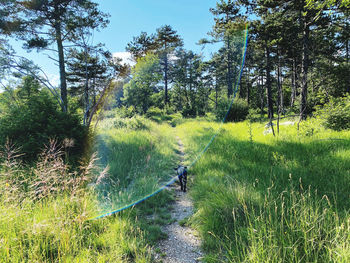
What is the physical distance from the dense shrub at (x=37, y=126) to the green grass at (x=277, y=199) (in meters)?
3.91

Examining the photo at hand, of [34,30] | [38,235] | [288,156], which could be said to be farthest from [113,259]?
[34,30]

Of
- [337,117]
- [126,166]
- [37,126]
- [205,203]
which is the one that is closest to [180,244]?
[205,203]

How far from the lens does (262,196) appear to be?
2.54 metres

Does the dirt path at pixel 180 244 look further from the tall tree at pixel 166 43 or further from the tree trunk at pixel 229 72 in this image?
the tree trunk at pixel 229 72

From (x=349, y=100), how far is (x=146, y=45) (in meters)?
8.79

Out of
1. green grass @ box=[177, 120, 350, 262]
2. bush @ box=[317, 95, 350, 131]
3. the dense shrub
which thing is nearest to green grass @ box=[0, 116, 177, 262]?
green grass @ box=[177, 120, 350, 262]

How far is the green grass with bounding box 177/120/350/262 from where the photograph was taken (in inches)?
60.8

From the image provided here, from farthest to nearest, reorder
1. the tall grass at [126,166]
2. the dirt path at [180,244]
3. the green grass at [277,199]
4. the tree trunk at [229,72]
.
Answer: the tree trunk at [229,72] → the tall grass at [126,166] → the dirt path at [180,244] → the green grass at [277,199]

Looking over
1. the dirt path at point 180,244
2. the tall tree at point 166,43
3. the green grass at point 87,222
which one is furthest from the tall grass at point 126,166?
the tall tree at point 166,43

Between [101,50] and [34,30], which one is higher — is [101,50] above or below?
below

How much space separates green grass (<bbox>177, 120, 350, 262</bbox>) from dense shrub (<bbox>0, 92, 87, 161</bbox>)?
3.91 meters

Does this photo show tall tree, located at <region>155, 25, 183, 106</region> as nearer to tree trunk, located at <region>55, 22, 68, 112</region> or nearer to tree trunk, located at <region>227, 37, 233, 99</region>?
tree trunk, located at <region>227, 37, 233, 99</region>

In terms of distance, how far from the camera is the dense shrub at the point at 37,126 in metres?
3.92

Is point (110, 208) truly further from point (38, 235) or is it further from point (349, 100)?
point (349, 100)
